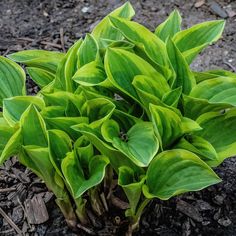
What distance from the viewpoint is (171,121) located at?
1588 millimetres

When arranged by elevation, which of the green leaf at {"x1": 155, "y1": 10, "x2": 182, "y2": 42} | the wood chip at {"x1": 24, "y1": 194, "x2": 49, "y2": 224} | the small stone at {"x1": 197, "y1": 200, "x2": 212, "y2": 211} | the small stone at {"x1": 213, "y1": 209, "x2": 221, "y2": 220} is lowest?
the wood chip at {"x1": 24, "y1": 194, "x2": 49, "y2": 224}

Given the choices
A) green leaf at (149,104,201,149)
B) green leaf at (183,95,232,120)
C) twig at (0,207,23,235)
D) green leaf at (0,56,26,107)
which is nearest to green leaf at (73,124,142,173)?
green leaf at (149,104,201,149)

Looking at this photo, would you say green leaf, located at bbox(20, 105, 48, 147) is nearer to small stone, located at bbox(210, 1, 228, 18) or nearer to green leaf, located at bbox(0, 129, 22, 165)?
green leaf, located at bbox(0, 129, 22, 165)

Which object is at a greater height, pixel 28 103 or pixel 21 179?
pixel 28 103

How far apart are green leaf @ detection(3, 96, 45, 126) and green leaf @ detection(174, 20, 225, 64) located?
0.52m

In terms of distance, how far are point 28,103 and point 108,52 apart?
0.30m

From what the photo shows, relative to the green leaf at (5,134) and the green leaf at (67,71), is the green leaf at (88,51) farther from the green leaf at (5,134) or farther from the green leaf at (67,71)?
the green leaf at (5,134)

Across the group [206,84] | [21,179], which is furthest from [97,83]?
[21,179]

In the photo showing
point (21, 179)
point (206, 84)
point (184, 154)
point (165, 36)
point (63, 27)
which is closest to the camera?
point (184, 154)

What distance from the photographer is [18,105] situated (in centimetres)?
169

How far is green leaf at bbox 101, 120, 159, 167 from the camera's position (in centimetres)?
149

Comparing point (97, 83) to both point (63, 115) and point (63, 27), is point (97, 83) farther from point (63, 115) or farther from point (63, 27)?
point (63, 27)

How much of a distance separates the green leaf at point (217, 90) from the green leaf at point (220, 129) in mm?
62

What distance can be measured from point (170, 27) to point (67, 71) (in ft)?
1.39
